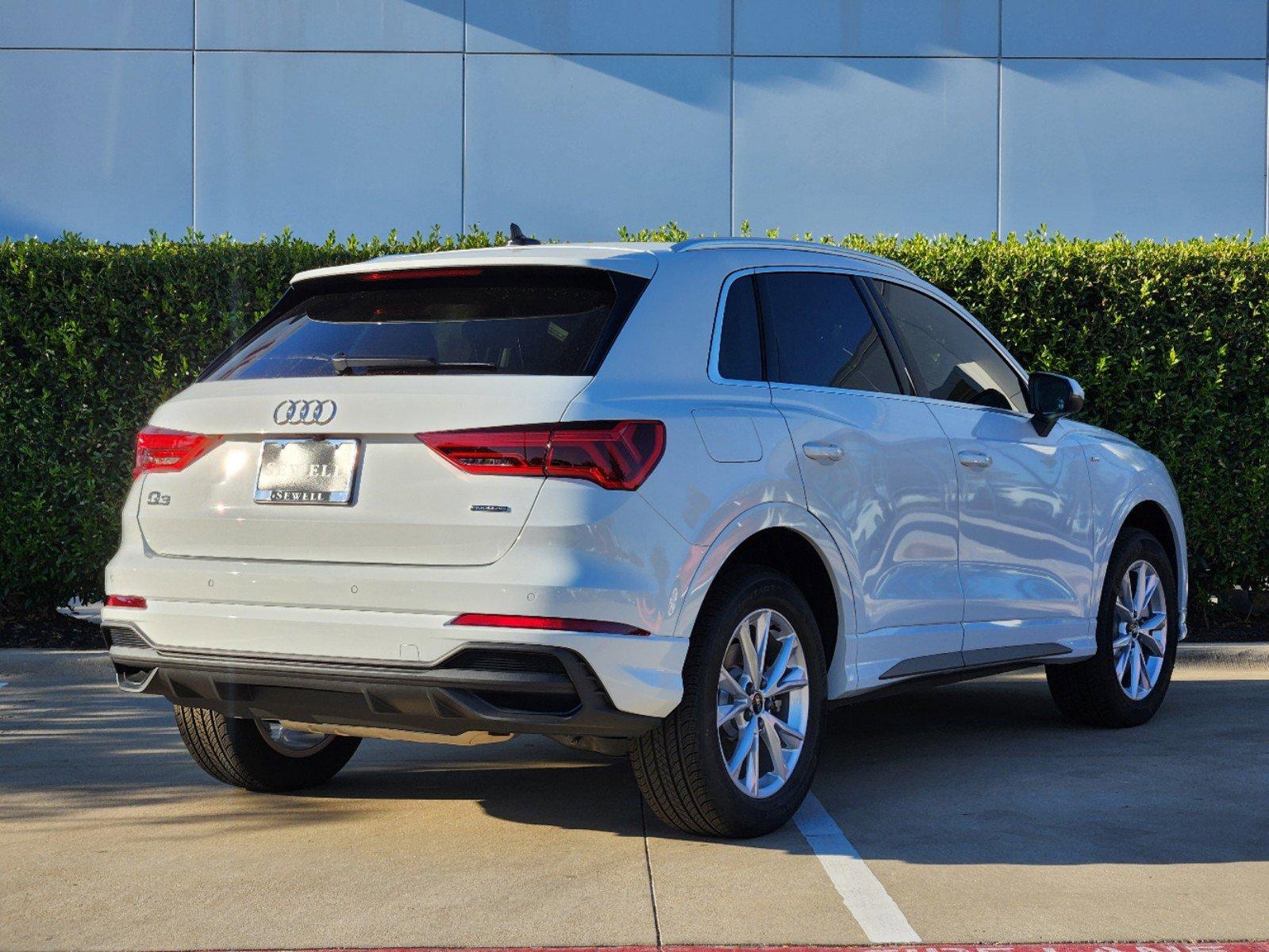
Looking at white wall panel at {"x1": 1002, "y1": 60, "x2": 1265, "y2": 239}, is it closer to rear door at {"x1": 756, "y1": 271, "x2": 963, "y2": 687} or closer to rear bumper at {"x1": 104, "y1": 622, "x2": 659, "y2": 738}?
rear door at {"x1": 756, "y1": 271, "x2": 963, "y2": 687}

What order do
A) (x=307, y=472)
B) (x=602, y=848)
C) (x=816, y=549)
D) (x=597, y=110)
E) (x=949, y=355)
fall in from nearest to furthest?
(x=307, y=472) → (x=602, y=848) → (x=816, y=549) → (x=949, y=355) → (x=597, y=110)

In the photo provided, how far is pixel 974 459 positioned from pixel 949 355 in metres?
0.49

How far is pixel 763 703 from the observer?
5.09 meters

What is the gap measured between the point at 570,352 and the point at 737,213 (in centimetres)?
970

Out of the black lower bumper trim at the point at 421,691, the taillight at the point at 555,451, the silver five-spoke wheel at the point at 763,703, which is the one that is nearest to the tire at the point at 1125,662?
the silver five-spoke wheel at the point at 763,703

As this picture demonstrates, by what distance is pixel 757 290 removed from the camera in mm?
5488

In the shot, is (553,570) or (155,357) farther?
(155,357)

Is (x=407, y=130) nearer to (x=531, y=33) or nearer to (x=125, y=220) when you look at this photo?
(x=531, y=33)

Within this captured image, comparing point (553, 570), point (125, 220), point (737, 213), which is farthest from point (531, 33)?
point (553, 570)

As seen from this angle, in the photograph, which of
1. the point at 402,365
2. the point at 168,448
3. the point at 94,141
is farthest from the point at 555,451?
the point at 94,141

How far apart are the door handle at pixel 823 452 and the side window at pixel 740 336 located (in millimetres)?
276

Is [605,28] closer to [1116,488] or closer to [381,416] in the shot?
[1116,488]

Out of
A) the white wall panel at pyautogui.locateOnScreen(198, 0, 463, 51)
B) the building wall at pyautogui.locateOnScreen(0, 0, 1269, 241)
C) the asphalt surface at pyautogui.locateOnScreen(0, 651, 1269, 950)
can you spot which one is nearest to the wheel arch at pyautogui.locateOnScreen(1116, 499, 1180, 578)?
the asphalt surface at pyautogui.locateOnScreen(0, 651, 1269, 950)

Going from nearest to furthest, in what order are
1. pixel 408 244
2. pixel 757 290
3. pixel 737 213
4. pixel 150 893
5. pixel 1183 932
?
pixel 1183 932, pixel 150 893, pixel 757 290, pixel 408 244, pixel 737 213
